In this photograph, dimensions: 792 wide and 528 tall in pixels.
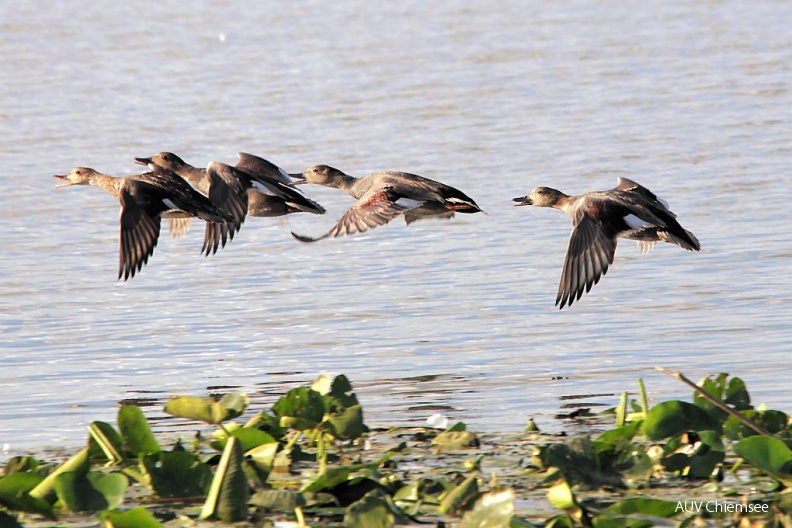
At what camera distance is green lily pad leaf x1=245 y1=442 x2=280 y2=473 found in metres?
6.82

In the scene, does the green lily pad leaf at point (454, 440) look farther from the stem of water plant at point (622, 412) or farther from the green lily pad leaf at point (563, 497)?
the green lily pad leaf at point (563, 497)

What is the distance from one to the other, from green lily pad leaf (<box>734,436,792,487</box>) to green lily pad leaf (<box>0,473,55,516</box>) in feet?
10.1

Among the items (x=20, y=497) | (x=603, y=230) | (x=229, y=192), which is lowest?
(x=20, y=497)

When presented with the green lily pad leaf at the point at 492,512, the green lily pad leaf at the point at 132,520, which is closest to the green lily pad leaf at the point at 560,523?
the green lily pad leaf at the point at 492,512

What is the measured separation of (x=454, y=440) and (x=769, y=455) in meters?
1.81

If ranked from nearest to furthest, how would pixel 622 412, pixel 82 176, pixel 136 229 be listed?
pixel 622 412 → pixel 136 229 → pixel 82 176

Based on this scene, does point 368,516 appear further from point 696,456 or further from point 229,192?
point 229,192

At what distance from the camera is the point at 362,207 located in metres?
11.0

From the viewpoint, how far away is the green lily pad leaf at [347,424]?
283 inches

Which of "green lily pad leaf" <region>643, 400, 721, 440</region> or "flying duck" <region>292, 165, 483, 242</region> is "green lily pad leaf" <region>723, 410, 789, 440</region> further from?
"flying duck" <region>292, 165, 483, 242</region>

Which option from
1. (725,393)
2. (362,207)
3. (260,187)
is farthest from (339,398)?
(260,187)

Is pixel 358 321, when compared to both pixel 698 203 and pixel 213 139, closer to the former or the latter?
pixel 698 203

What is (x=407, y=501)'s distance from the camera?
649 cm

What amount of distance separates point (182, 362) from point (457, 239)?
4.51 meters
